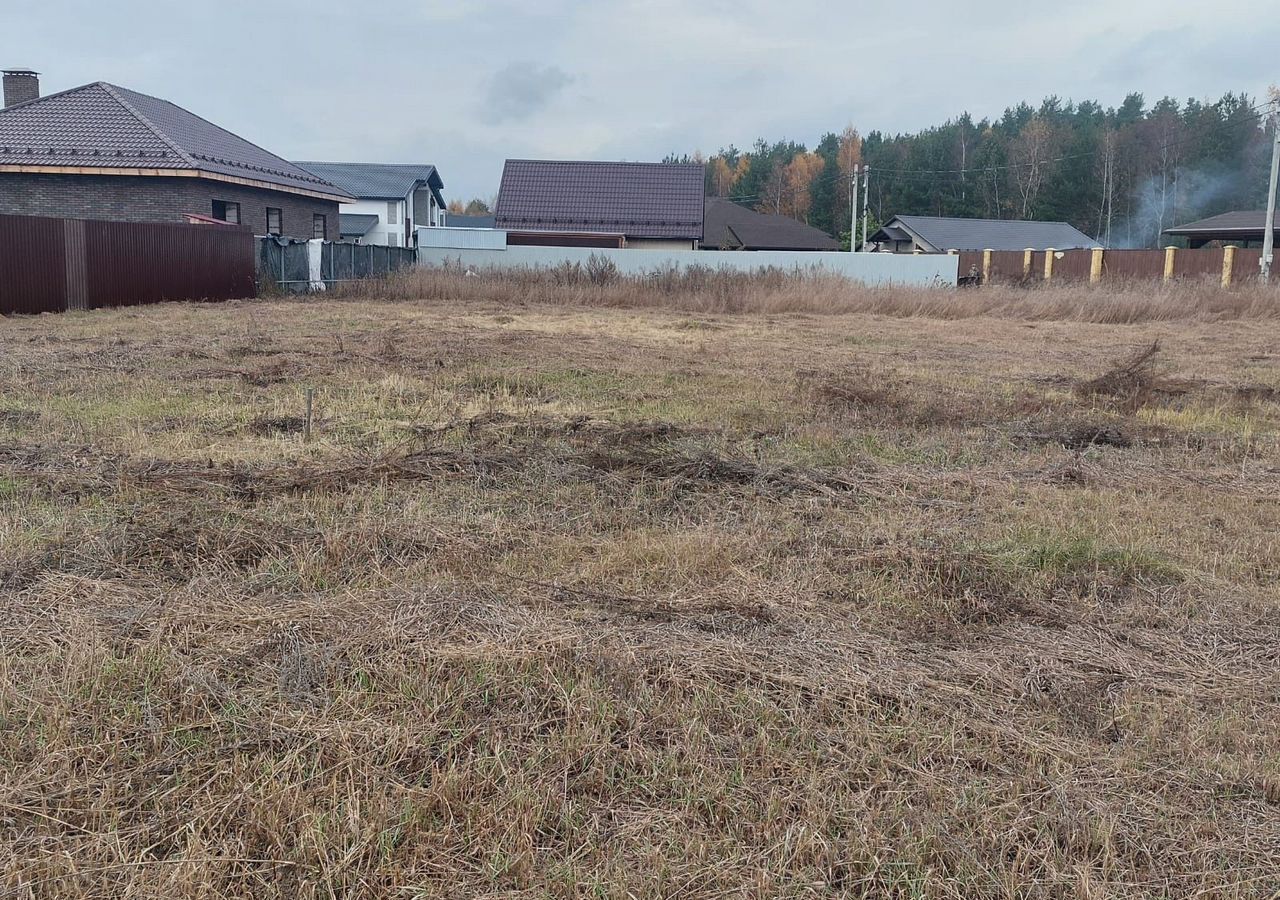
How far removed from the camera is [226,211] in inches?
1009

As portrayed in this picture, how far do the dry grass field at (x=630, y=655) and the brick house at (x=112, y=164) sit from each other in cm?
1795

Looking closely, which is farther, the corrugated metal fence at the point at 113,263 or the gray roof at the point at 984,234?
the gray roof at the point at 984,234

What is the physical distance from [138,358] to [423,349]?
10.2 feet

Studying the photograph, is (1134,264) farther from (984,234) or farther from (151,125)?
(151,125)

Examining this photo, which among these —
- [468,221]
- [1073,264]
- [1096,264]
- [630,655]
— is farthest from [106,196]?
[468,221]

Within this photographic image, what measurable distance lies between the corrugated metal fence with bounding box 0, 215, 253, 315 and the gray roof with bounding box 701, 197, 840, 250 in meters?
29.8

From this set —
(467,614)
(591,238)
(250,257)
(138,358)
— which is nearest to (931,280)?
(591,238)

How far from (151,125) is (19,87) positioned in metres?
6.82

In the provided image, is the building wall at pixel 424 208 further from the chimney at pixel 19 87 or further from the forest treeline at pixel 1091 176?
the forest treeline at pixel 1091 176

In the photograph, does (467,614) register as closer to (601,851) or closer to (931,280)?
(601,851)

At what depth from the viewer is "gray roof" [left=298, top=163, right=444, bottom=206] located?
1624 inches

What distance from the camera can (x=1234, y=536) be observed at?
4.77 metres

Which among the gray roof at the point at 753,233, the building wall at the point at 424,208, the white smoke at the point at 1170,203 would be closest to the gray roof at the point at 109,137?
the building wall at the point at 424,208

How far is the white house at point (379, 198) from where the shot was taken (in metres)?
40.9
